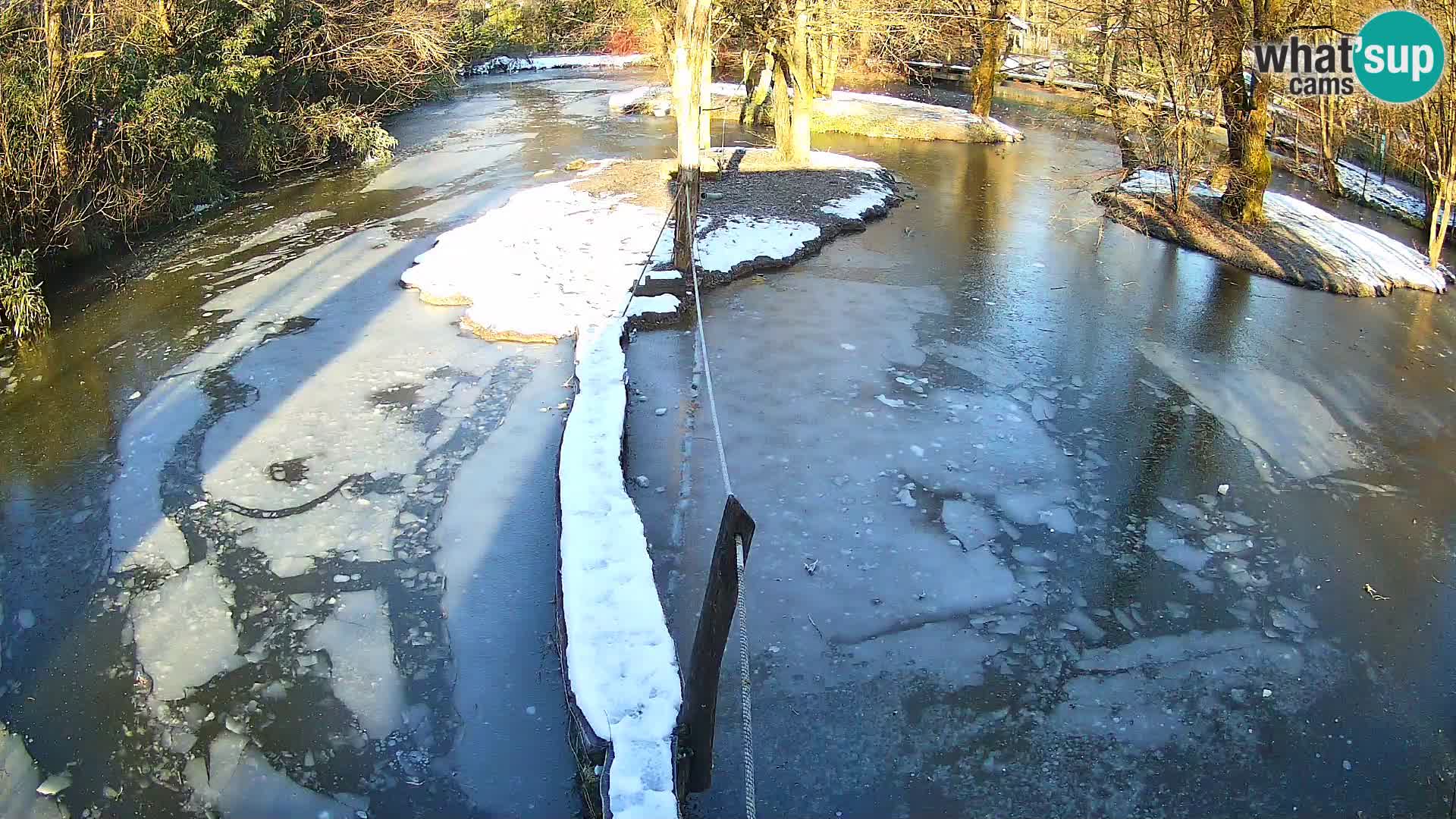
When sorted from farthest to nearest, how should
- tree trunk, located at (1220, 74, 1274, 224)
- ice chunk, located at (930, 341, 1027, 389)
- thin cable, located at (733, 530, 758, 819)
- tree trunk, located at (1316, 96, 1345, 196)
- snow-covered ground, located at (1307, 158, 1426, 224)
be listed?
tree trunk, located at (1316, 96, 1345, 196) → snow-covered ground, located at (1307, 158, 1426, 224) → tree trunk, located at (1220, 74, 1274, 224) → ice chunk, located at (930, 341, 1027, 389) → thin cable, located at (733, 530, 758, 819)

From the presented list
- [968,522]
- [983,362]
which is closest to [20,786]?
[968,522]

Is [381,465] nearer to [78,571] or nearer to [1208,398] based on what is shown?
[78,571]

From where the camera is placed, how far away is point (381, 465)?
782 cm

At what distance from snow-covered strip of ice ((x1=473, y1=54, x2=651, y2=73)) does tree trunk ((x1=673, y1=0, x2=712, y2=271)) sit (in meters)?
23.6

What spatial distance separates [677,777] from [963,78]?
34.4 meters

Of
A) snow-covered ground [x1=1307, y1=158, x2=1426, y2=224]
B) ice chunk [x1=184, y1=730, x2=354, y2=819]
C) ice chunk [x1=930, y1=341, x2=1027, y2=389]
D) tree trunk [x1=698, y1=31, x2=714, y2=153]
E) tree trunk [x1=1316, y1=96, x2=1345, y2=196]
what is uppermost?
tree trunk [x1=698, y1=31, x2=714, y2=153]

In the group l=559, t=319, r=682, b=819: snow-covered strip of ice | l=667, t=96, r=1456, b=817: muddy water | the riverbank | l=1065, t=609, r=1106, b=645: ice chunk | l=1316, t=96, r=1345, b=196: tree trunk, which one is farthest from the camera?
l=1316, t=96, r=1345, b=196: tree trunk

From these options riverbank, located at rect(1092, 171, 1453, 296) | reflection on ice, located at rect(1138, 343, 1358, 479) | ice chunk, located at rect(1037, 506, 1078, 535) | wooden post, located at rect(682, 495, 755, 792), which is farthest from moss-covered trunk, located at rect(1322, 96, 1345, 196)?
wooden post, located at rect(682, 495, 755, 792)

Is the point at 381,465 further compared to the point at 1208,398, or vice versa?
the point at 1208,398

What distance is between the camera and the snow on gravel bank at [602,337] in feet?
15.3

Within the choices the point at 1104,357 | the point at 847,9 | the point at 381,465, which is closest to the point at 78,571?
the point at 381,465

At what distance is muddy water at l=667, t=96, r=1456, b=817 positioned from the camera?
499cm

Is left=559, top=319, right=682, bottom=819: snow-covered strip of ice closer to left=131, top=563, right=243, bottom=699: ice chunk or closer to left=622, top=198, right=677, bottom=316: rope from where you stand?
left=131, top=563, right=243, bottom=699: ice chunk

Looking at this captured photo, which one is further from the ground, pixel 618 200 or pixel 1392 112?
pixel 1392 112
